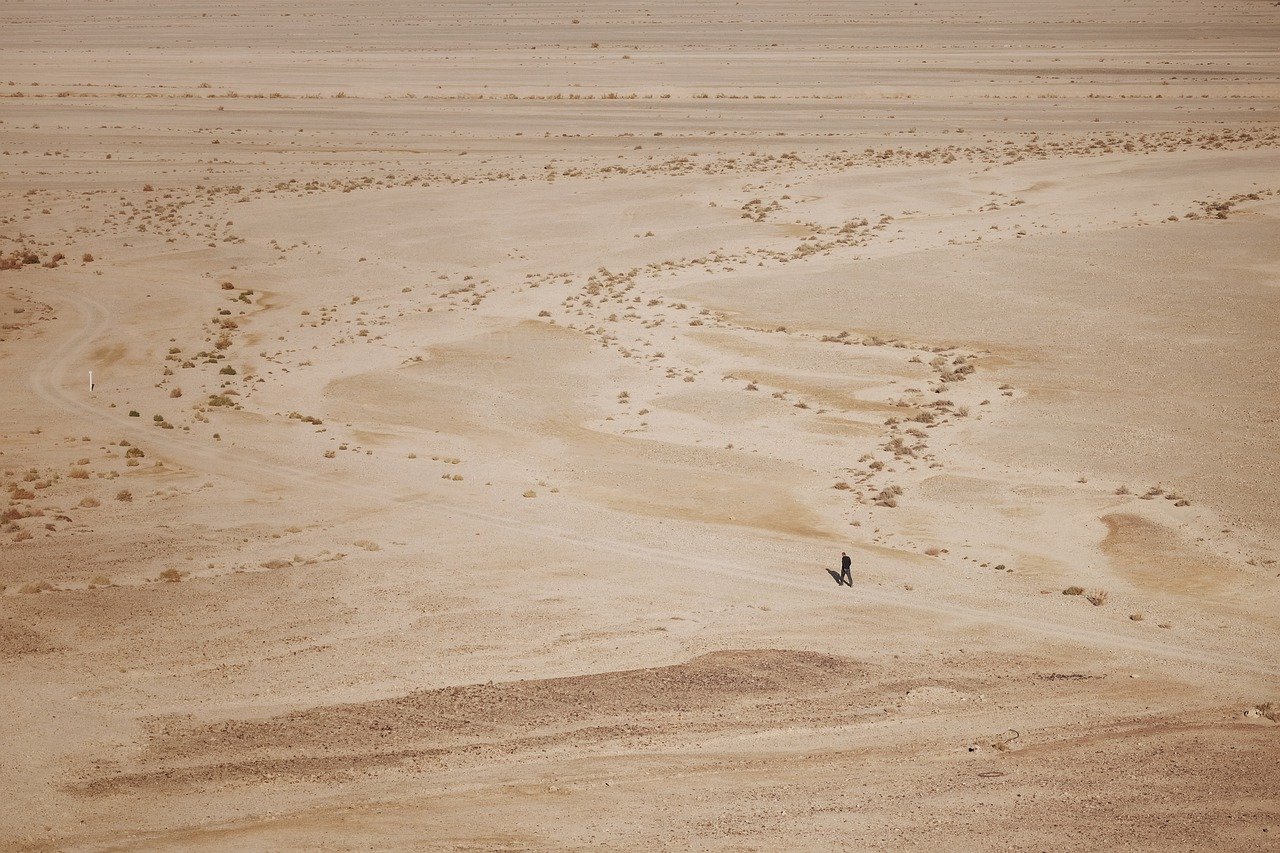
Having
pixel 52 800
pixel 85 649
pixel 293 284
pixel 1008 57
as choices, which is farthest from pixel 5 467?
pixel 1008 57

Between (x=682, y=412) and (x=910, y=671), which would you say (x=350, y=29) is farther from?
(x=910, y=671)

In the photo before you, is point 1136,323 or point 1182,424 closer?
point 1182,424

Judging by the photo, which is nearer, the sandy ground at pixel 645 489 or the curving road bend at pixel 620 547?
the sandy ground at pixel 645 489

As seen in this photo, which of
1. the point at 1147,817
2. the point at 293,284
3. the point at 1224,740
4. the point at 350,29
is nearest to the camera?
the point at 1147,817

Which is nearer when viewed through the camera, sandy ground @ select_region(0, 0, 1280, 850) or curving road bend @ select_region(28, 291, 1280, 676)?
sandy ground @ select_region(0, 0, 1280, 850)

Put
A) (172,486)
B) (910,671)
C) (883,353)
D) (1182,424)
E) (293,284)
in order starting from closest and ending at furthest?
(910,671) → (172,486) → (1182,424) → (883,353) → (293,284)

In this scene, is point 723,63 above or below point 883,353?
above

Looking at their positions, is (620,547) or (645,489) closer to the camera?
(620,547)
